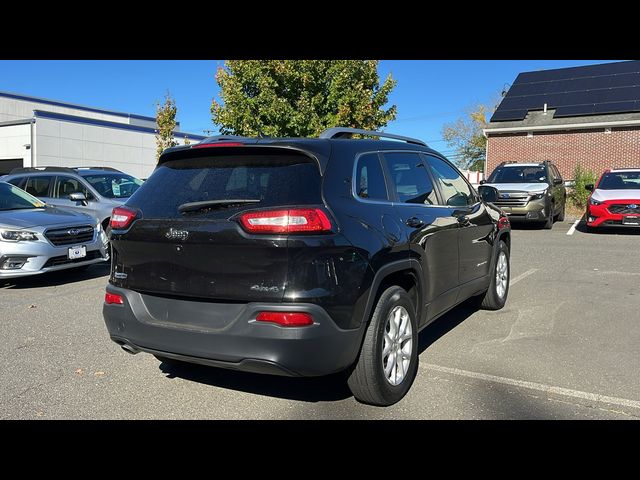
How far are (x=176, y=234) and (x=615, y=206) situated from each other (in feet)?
41.7

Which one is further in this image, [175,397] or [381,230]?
[175,397]

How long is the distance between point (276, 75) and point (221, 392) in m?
15.4

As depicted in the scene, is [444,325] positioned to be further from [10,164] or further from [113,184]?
[10,164]

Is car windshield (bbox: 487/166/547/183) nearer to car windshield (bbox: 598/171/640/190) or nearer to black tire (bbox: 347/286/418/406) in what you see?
car windshield (bbox: 598/171/640/190)

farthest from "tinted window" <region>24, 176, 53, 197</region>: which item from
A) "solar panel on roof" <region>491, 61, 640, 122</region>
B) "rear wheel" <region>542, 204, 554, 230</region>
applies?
"solar panel on roof" <region>491, 61, 640, 122</region>

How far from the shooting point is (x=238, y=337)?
3.14 m

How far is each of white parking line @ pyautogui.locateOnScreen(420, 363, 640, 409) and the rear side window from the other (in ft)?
6.56

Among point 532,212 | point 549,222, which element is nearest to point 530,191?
point 532,212
